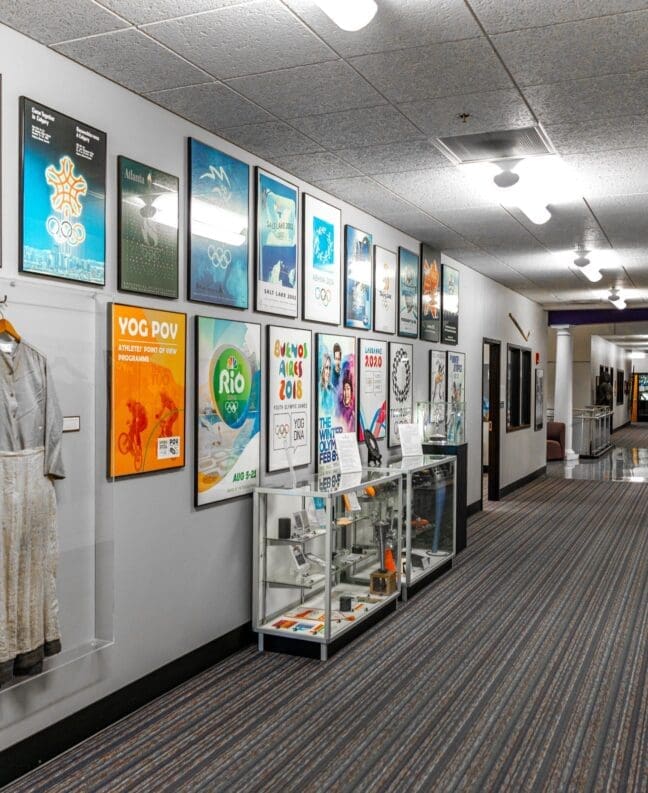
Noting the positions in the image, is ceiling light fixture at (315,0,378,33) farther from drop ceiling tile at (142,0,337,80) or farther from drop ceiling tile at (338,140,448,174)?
drop ceiling tile at (338,140,448,174)

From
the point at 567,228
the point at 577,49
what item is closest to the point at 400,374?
the point at 567,228

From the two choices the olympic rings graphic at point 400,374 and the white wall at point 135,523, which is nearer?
the white wall at point 135,523

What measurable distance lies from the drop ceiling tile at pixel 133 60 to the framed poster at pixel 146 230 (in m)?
0.35

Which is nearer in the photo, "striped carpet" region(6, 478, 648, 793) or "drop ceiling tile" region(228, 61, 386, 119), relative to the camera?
"striped carpet" region(6, 478, 648, 793)

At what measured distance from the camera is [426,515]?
5707mm

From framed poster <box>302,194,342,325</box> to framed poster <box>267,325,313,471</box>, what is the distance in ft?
0.77

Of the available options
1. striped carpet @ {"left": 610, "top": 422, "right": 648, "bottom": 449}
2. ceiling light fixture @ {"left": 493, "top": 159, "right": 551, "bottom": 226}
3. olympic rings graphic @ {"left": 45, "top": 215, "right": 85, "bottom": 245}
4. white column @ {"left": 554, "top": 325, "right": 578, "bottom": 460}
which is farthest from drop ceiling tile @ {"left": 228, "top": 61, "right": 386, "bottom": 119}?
striped carpet @ {"left": 610, "top": 422, "right": 648, "bottom": 449}

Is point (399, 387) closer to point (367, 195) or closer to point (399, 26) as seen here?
point (367, 195)

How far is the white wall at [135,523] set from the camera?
278 centimetres

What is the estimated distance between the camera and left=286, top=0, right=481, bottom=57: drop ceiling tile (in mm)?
2555

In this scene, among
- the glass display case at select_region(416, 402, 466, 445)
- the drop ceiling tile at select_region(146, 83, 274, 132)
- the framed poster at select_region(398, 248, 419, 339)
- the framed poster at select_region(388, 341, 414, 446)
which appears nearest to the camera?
the drop ceiling tile at select_region(146, 83, 274, 132)

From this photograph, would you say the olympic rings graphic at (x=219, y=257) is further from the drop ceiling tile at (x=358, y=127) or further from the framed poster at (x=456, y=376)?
the framed poster at (x=456, y=376)

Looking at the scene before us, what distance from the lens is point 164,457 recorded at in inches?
140

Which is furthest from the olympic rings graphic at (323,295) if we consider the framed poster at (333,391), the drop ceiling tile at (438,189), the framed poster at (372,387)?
the drop ceiling tile at (438,189)
